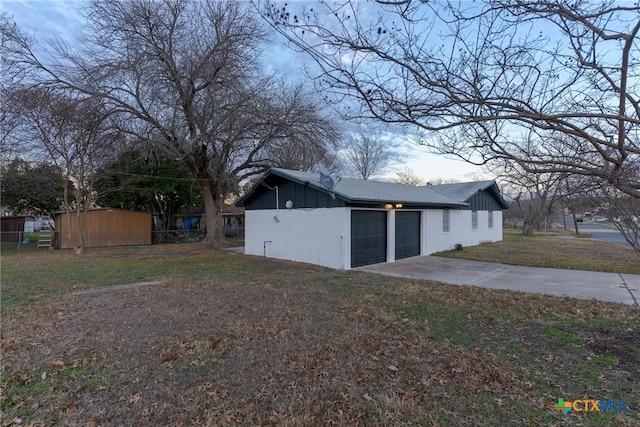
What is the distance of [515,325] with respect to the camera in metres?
4.83

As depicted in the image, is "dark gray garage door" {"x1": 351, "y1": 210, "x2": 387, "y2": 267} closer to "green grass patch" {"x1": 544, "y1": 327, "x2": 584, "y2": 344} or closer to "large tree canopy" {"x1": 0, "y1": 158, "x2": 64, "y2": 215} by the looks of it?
A: "green grass patch" {"x1": 544, "y1": 327, "x2": 584, "y2": 344}

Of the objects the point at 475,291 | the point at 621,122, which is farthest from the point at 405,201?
the point at 621,122

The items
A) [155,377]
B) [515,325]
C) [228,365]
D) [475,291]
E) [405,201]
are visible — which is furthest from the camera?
[405,201]

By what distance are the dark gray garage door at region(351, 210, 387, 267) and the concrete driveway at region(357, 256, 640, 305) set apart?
401 millimetres

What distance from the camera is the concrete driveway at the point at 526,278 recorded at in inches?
277

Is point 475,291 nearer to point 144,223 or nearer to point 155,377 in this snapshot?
point 155,377

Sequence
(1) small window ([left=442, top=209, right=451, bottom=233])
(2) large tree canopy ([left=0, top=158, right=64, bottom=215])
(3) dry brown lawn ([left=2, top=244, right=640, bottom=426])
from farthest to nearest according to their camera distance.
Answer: (2) large tree canopy ([left=0, top=158, right=64, bottom=215]) → (1) small window ([left=442, top=209, right=451, bottom=233]) → (3) dry brown lawn ([left=2, top=244, right=640, bottom=426])

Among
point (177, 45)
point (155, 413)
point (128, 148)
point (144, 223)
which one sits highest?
point (177, 45)

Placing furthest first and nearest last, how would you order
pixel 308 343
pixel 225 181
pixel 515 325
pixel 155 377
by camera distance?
pixel 225 181
pixel 515 325
pixel 308 343
pixel 155 377

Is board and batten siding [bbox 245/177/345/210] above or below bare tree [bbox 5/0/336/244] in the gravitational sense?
below

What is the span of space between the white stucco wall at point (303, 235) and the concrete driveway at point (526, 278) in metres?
1.13

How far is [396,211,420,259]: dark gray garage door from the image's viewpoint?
1263 cm

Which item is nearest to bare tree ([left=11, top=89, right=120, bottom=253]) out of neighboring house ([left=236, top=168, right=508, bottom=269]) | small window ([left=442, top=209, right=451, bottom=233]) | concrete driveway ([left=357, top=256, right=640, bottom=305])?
neighboring house ([left=236, top=168, right=508, bottom=269])

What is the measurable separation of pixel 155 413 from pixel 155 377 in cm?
66
